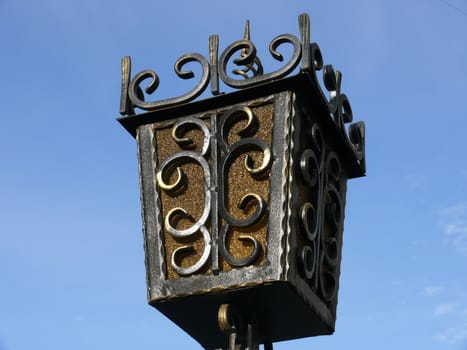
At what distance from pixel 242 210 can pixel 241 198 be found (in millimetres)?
100

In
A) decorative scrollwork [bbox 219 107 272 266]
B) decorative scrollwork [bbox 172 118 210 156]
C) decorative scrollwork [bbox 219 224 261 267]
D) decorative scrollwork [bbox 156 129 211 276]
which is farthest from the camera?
decorative scrollwork [bbox 172 118 210 156]

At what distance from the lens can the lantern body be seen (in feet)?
26.8

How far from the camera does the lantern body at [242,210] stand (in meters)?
8.17

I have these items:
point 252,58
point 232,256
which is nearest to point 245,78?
point 252,58

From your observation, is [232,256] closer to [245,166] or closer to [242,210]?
[242,210]

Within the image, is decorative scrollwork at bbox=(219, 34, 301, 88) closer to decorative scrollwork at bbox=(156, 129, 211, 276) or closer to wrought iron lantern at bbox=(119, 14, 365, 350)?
wrought iron lantern at bbox=(119, 14, 365, 350)

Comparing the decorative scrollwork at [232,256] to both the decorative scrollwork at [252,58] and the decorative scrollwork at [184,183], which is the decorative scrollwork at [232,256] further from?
the decorative scrollwork at [252,58]

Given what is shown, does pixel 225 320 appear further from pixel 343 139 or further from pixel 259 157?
pixel 343 139

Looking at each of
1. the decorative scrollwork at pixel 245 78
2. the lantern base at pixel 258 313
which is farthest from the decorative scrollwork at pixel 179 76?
the lantern base at pixel 258 313

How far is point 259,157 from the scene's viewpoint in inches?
333

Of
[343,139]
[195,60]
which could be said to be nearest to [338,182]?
[343,139]

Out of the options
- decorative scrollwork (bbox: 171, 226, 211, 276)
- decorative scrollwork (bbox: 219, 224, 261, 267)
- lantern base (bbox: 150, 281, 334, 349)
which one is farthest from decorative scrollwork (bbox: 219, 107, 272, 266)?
Answer: lantern base (bbox: 150, 281, 334, 349)

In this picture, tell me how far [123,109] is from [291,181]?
175cm

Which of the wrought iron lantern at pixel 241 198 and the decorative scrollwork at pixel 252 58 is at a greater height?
the decorative scrollwork at pixel 252 58
